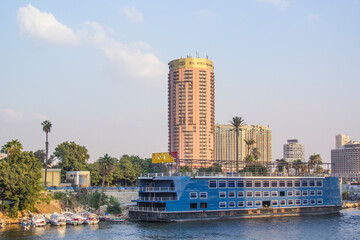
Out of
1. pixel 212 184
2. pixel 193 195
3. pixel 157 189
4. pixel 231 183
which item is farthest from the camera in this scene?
pixel 231 183

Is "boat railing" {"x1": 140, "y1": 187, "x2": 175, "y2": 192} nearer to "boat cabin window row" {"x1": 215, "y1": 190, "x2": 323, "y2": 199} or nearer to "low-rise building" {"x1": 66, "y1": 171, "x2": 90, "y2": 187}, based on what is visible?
"boat cabin window row" {"x1": 215, "y1": 190, "x2": 323, "y2": 199}

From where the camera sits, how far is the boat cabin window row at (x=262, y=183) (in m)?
88.4

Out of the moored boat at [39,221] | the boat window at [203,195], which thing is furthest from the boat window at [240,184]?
the moored boat at [39,221]

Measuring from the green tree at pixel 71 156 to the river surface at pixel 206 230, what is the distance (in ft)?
184

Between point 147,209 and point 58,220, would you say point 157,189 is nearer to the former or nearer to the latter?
point 147,209

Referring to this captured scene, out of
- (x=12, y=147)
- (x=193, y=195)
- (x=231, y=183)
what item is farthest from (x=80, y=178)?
(x=231, y=183)

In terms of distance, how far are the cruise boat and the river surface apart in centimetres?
286

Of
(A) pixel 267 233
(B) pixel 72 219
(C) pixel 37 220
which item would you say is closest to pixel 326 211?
(A) pixel 267 233

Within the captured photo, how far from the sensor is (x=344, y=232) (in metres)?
75.4

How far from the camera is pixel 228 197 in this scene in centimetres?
8881

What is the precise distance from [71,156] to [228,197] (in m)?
63.2

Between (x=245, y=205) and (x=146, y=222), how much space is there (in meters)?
20.6

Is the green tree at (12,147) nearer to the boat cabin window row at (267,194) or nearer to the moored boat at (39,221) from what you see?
the moored boat at (39,221)

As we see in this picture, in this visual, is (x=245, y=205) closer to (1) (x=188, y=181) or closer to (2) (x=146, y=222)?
(1) (x=188, y=181)
